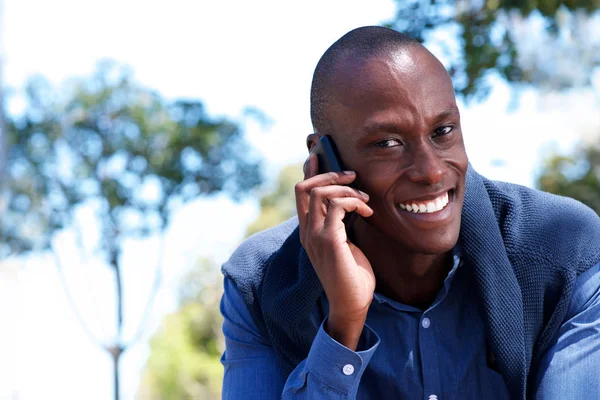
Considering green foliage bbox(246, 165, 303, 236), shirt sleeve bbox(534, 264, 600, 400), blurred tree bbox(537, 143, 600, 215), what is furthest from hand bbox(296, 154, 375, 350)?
green foliage bbox(246, 165, 303, 236)

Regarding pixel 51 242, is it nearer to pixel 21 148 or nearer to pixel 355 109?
pixel 21 148

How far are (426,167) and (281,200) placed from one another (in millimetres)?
28732

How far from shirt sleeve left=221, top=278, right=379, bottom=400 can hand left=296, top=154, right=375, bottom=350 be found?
79 millimetres

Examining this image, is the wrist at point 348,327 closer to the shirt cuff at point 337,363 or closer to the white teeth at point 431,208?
the shirt cuff at point 337,363

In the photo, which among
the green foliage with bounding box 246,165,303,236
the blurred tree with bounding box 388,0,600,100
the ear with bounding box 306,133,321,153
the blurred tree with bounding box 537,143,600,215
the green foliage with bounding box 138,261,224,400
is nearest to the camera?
the ear with bounding box 306,133,321,153

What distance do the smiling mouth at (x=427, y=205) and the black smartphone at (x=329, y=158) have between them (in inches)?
9.3

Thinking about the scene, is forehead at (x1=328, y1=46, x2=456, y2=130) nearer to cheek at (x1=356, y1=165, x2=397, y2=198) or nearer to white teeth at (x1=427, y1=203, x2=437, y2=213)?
cheek at (x1=356, y1=165, x2=397, y2=198)

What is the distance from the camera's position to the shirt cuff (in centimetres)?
308

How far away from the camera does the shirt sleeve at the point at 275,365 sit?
308 centimetres

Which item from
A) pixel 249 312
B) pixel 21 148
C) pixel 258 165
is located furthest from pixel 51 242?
pixel 249 312

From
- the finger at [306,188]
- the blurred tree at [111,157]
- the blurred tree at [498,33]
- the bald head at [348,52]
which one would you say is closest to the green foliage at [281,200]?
the blurred tree at [111,157]

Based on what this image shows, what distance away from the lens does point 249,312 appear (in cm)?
358

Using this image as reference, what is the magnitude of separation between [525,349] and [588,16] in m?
7.89

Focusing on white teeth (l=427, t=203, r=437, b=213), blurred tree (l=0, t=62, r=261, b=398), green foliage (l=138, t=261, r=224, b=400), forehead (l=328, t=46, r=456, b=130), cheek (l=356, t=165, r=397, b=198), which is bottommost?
green foliage (l=138, t=261, r=224, b=400)
